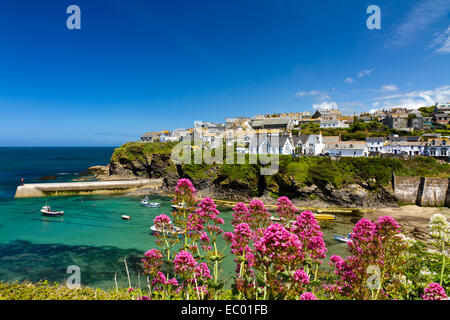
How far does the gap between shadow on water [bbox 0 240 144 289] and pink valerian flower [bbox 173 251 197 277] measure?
14641mm

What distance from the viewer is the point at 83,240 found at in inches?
997

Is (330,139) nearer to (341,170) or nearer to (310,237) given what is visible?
(341,170)

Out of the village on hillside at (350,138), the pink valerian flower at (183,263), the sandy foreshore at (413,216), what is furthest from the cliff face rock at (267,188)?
the pink valerian flower at (183,263)

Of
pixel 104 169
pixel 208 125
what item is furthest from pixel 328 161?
pixel 104 169

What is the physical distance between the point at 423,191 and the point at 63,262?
1950 inches

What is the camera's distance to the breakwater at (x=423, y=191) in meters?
34.8

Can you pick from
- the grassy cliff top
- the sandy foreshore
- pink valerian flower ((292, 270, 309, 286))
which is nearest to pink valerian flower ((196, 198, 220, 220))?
pink valerian flower ((292, 270, 309, 286))

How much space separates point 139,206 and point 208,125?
5785 centimetres

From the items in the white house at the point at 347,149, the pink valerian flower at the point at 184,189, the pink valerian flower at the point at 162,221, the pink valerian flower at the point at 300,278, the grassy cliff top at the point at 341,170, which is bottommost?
the grassy cliff top at the point at 341,170

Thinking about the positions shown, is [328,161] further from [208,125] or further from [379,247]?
[208,125]

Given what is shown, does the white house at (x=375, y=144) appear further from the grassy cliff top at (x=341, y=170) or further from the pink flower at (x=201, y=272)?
the pink flower at (x=201, y=272)

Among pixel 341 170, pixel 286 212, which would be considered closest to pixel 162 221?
pixel 286 212
